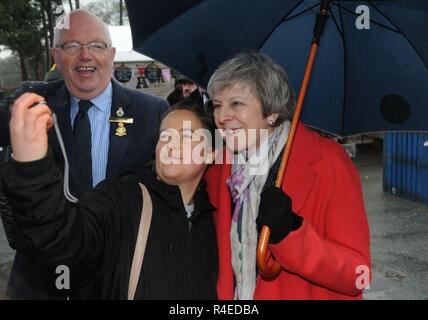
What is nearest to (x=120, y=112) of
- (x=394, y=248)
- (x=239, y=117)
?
(x=239, y=117)

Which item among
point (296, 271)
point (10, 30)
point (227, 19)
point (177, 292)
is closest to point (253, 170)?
point (296, 271)

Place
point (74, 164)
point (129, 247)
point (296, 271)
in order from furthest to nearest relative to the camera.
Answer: point (74, 164)
point (296, 271)
point (129, 247)

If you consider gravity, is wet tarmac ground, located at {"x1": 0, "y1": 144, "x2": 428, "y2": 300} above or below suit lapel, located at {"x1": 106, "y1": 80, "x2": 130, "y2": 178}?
below

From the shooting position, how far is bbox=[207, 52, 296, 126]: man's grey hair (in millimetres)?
2312

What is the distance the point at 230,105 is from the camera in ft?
7.68

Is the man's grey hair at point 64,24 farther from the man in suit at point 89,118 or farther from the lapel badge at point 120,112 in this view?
the lapel badge at point 120,112

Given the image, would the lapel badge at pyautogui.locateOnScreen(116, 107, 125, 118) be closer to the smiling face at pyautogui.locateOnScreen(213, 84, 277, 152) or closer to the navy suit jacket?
the navy suit jacket

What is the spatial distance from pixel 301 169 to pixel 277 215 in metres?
0.40

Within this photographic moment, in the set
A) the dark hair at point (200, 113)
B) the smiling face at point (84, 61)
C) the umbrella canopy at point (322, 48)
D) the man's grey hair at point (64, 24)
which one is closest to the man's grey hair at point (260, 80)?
the dark hair at point (200, 113)

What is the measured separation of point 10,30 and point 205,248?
39.6 metres

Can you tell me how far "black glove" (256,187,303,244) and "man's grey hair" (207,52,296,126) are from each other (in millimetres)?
477

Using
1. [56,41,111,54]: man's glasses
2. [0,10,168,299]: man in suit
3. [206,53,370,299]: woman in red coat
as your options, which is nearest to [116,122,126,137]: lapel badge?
[0,10,168,299]: man in suit

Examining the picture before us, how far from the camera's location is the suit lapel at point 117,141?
2621 mm
